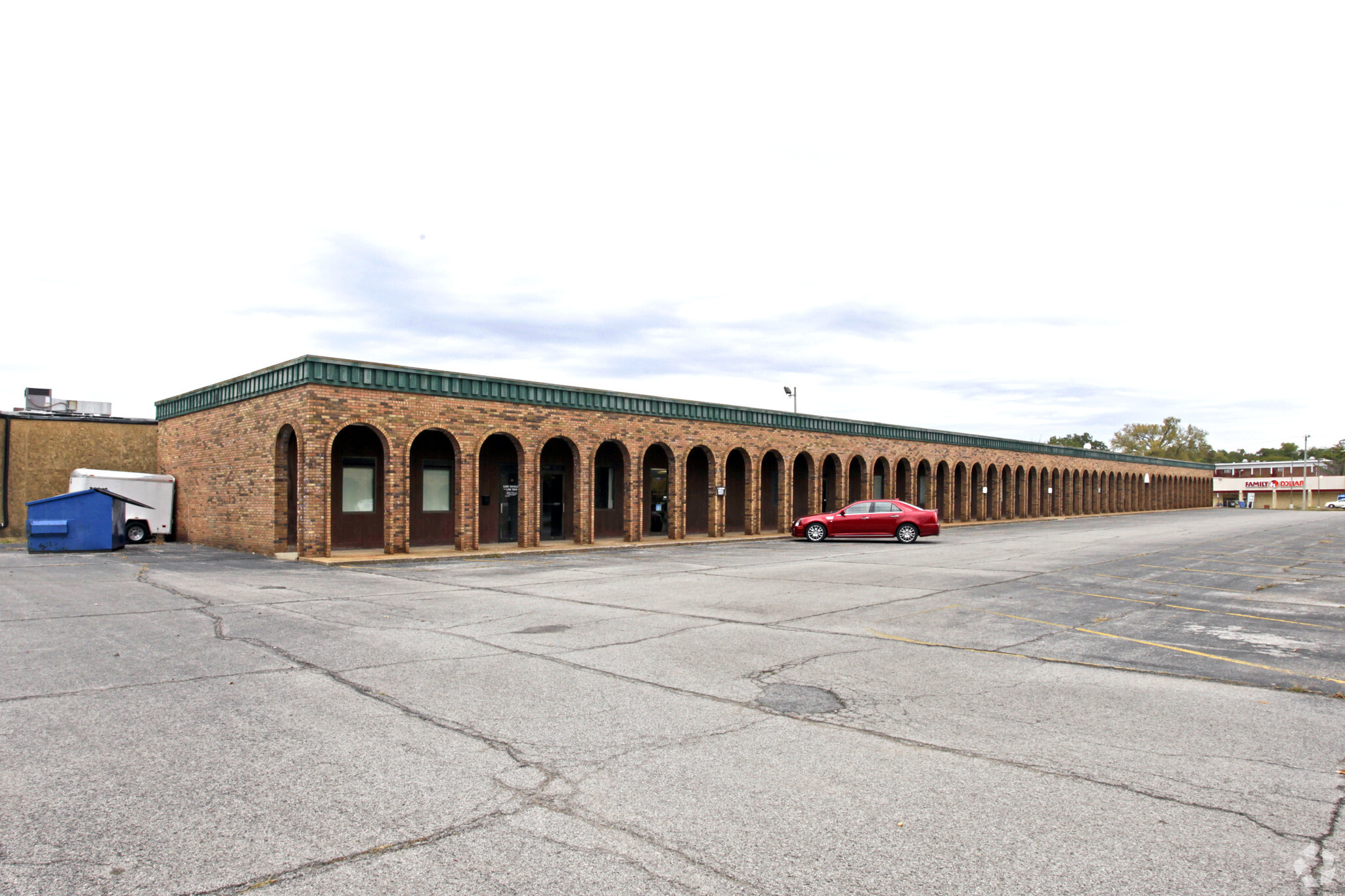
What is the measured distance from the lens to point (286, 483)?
2152cm

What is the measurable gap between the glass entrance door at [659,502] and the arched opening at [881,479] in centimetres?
1268

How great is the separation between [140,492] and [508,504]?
1163cm

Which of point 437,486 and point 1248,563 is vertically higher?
point 437,486

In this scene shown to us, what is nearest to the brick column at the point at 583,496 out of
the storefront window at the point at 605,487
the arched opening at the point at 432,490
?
the storefront window at the point at 605,487

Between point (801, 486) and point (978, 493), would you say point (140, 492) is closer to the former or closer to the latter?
point (801, 486)

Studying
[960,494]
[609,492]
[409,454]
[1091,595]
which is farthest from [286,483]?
[960,494]

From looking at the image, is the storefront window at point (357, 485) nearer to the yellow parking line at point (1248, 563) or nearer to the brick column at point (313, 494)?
the brick column at point (313, 494)

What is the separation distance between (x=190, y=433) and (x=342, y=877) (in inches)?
1060

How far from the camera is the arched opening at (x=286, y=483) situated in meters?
21.2

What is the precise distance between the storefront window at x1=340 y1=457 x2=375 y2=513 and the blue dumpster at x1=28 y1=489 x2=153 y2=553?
230 inches

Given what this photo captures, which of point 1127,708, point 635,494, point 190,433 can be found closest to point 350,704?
point 1127,708

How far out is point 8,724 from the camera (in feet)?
19.4

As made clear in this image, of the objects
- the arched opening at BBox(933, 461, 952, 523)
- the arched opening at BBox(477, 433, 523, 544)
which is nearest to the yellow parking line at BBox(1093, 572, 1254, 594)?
the arched opening at BBox(477, 433, 523, 544)

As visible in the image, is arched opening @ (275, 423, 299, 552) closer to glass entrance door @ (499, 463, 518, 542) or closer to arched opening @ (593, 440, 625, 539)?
glass entrance door @ (499, 463, 518, 542)
